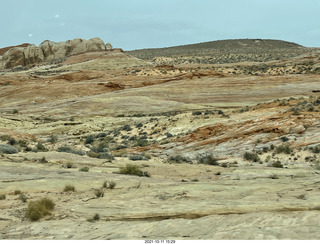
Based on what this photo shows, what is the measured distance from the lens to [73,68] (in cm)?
7419

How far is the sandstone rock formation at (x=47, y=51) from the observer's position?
3708 inches

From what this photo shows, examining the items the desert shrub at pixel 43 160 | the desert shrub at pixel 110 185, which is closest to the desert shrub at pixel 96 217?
the desert shrub at pixel 110 185

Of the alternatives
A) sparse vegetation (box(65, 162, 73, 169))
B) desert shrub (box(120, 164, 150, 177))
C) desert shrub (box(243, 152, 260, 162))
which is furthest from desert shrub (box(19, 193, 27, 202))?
desert shrub (box(243, 152, 260, 162))

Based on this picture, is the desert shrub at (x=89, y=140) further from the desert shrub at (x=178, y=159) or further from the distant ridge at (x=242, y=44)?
the distant ridge at (x=242, y=44)

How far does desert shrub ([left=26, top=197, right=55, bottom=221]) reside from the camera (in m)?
8.11

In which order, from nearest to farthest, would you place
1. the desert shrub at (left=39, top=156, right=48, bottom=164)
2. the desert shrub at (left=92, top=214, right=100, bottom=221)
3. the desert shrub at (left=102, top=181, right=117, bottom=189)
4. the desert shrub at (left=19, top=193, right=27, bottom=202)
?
the desert shrub at (left=92, top=214, right=100, bottom=221)
the desert shrub at (left=19, top=193, right=27, bottom=202)
the desert shrub at (left=102, top=181, right=117, bottom=189)
the desert shrub at (left=39, top=156, right=48, bottom=164)

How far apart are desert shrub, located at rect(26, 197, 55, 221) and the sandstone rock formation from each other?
8877 centimetres

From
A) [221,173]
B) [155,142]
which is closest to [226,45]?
[155,142]

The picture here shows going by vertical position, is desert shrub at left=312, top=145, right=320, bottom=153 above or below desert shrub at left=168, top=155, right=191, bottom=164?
above

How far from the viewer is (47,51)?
97.5 metres

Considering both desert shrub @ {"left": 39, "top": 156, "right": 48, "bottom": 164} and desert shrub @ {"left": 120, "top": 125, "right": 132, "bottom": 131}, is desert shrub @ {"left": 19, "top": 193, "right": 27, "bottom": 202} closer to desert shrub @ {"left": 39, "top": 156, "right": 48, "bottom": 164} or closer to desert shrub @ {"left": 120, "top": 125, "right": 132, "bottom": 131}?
desert shrub @ {"left": 39, "top": 156, "right": 48, "bottom": 164}

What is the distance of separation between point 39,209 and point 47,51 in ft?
317

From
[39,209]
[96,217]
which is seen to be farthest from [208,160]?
[39,209]

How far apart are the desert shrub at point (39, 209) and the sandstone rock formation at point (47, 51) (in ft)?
291
